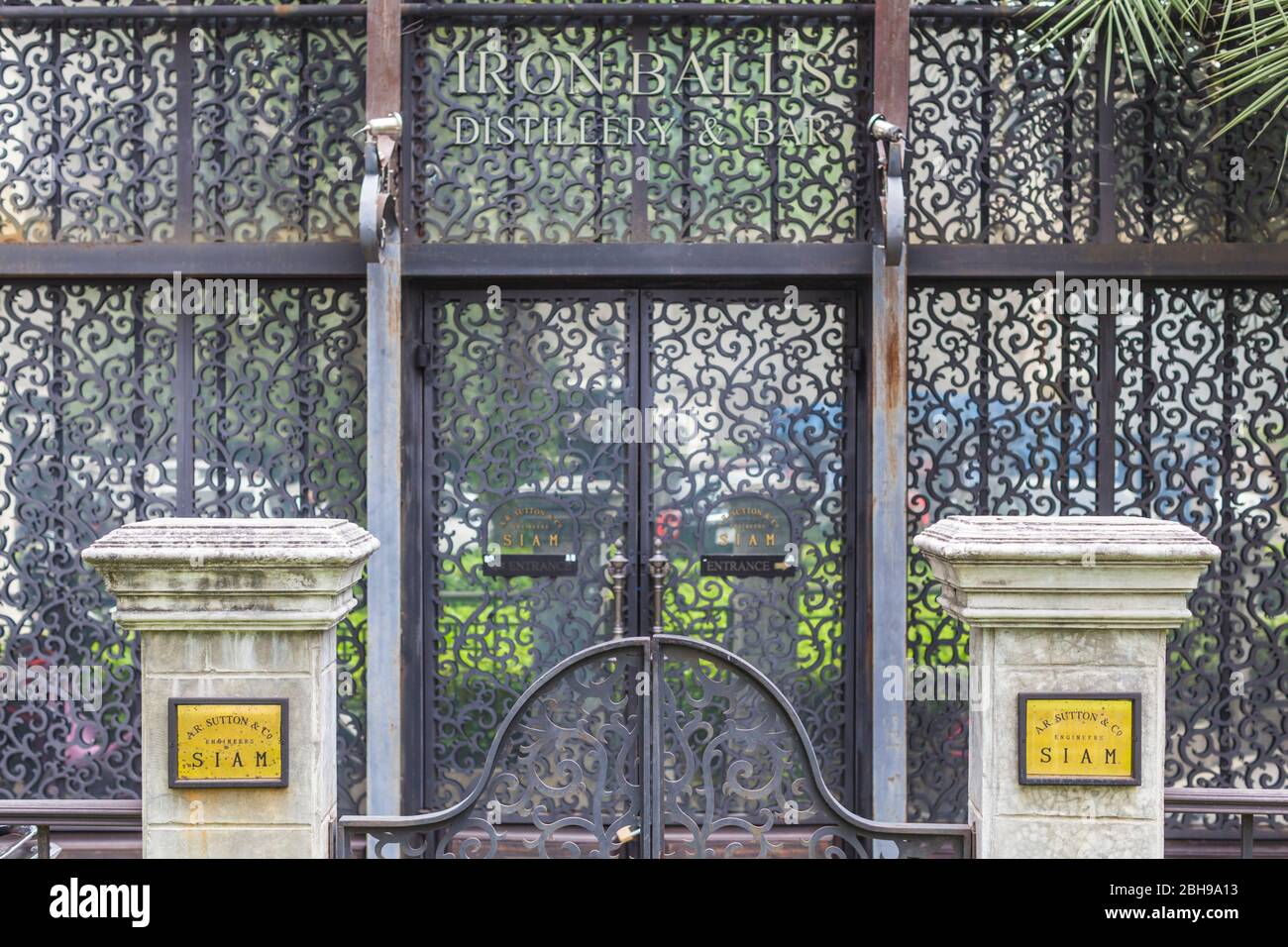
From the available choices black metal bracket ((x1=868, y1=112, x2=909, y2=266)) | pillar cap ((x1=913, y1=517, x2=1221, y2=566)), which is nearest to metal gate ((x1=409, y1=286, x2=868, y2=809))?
black metal bracket ((x1=868, y1=112, x2=909, y2=266))

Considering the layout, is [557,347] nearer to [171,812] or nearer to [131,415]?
[131,415]

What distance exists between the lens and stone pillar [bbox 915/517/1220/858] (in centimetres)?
323

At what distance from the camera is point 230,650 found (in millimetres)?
3240

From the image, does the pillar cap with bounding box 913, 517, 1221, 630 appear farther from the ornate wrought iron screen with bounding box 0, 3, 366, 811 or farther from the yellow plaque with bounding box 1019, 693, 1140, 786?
the ornate wrought iron screen with bounding box 0, 3, 366, 811

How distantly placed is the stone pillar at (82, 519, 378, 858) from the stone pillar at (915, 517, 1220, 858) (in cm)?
207

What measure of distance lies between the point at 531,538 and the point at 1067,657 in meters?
2.94

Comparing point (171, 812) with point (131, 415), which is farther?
point (131, 415)

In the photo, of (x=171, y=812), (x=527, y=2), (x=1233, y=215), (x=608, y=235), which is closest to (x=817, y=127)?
(x=608, y=235)

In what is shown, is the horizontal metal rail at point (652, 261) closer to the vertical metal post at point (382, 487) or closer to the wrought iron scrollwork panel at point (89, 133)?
the wrought iron scrollwork panel at point (89, 133)

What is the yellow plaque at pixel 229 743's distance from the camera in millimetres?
3230

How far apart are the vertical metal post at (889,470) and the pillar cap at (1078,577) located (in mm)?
1897
